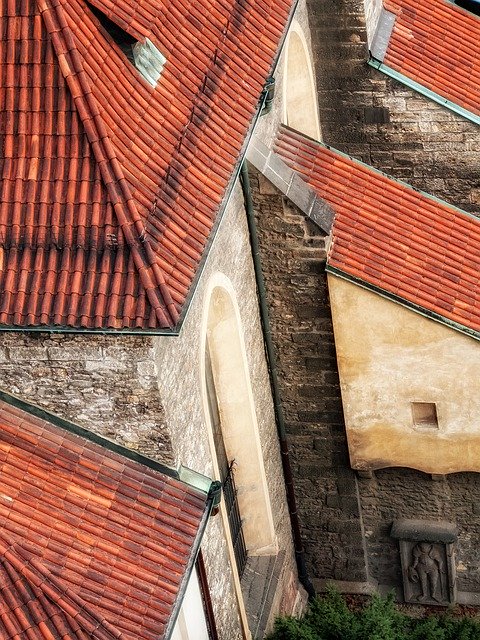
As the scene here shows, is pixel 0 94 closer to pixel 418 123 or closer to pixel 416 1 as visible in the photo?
pixel 418 123

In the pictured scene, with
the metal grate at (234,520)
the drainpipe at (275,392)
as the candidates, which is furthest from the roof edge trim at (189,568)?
the drainpipe at (275,392)

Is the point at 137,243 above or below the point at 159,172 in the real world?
below

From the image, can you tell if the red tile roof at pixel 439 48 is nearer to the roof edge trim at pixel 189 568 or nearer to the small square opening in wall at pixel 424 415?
the small square opening in wall at pixel 424 415

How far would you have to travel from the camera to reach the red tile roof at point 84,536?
1210cm

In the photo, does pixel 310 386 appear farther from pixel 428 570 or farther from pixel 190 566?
pixel 190 566

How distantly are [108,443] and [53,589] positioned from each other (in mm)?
2008

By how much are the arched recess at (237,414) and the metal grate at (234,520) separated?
0.10m

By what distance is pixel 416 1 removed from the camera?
73.4 ft

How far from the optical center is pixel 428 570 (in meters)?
20.3

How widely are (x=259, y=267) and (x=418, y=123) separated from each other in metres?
4.78

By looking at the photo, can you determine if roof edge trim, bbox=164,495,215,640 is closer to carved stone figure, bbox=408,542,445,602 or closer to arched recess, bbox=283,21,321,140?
carved stone figure, bbox=408,542,445,602

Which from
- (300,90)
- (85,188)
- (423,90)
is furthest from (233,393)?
(423,90)

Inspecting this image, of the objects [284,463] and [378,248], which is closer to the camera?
[378,248]

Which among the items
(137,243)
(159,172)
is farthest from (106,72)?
(137,243)
